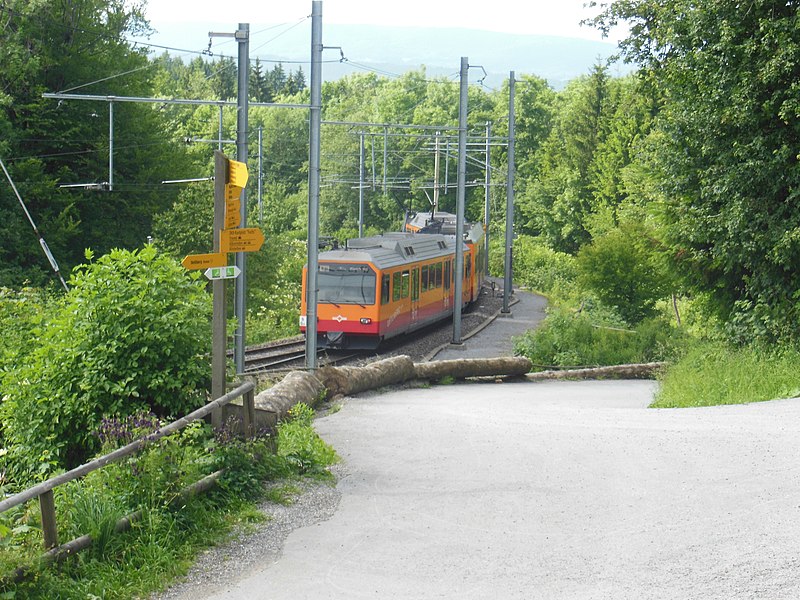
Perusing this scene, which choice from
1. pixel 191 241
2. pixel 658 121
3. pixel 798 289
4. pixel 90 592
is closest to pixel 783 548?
pixel 90 592

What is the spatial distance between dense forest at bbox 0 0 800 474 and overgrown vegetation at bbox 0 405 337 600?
0.87m

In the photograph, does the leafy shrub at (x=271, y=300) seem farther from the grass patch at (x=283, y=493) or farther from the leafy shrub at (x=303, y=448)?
the grass patch at (x=283, y=493)

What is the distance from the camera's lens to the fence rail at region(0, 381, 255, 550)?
23.2 feet

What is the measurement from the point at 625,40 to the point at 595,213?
47838 millimetres

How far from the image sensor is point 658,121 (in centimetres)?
2245

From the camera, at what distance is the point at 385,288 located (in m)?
29.6

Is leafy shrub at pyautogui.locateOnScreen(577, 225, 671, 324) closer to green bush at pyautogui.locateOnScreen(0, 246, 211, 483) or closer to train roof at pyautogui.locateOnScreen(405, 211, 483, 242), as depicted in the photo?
train roof at pyautogui.locateOnScreen(405, 211, 483, 242)

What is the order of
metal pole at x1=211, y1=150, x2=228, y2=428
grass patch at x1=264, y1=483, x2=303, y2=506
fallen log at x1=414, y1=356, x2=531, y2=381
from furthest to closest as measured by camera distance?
fallen log at x1=414, y1=356, x2=531, y2=381 < metal pole at x1=211, y1=150, x2=228, y2=428 < grass patch at x1=264, y1=483, x2=303, y2=506

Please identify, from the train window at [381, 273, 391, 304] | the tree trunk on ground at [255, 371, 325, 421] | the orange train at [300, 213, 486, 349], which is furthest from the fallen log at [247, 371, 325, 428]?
the train window at [381, 273, 391, 304]

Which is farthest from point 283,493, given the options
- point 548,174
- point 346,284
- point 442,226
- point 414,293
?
point 548,174

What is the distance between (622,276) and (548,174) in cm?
5227

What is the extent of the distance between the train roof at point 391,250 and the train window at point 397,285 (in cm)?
31

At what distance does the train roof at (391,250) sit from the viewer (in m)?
29.7

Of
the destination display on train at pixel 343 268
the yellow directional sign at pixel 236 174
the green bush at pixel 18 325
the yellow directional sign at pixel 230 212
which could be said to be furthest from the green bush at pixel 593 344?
the yellow directional sign at pixel 236 174
